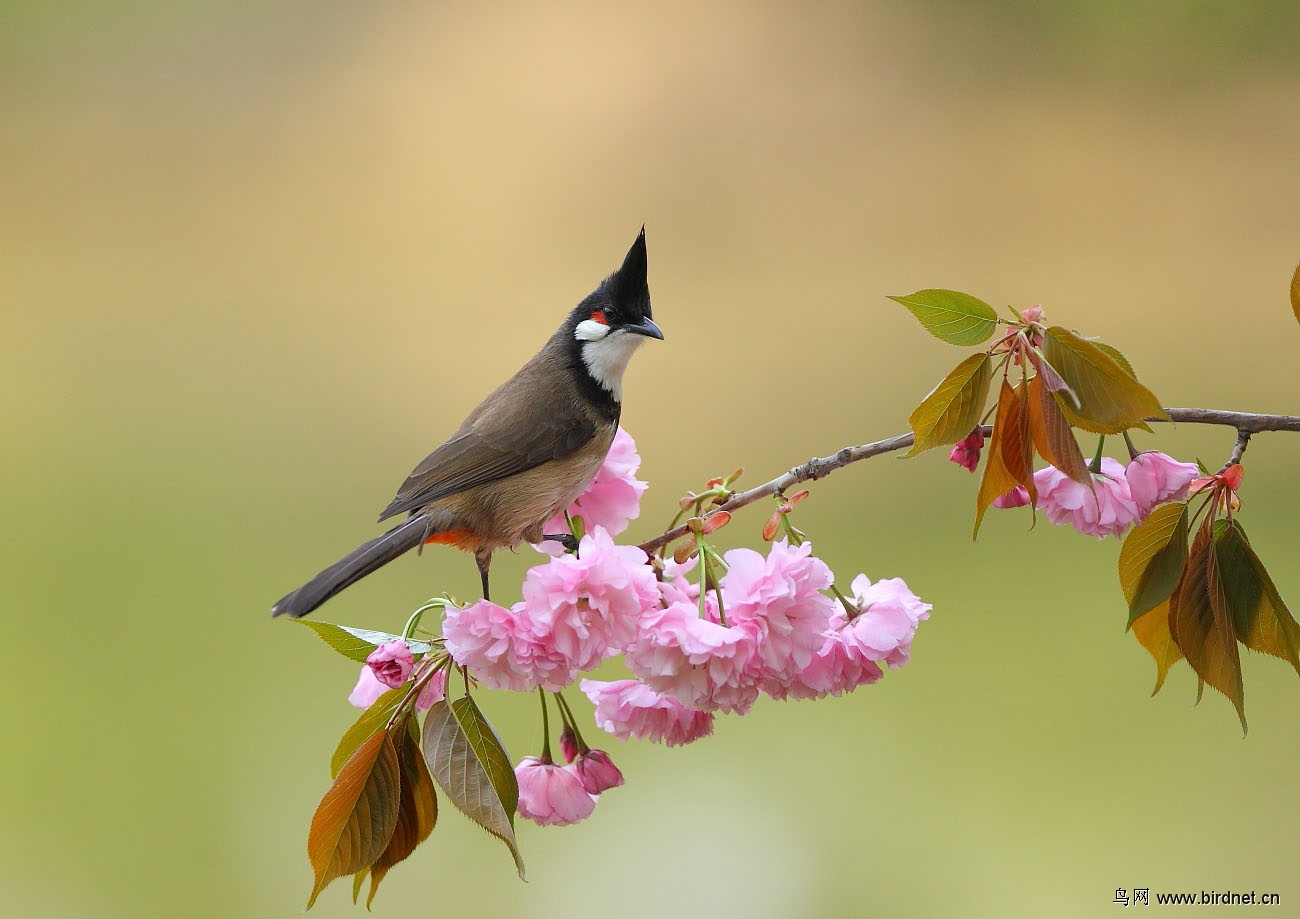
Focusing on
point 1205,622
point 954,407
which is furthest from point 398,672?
point 1205,622

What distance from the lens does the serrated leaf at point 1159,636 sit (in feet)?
2.21

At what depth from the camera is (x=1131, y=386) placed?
21.7 inches

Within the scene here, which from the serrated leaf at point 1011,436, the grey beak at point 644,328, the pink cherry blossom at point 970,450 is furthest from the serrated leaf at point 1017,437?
the grey beak at point 644,328

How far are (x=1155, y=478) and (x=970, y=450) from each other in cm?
11

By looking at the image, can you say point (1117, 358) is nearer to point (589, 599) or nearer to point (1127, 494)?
point (1127, 494)

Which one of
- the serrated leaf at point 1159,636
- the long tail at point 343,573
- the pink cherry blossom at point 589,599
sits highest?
the long tail at point 343,573

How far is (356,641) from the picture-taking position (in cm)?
67

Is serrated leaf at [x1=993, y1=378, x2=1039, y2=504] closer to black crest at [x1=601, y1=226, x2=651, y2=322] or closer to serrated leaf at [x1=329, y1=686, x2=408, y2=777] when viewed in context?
serrated leaf at [x1=329, y1=686, x2=408, y2=777]

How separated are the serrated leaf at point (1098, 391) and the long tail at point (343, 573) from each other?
0.46 m

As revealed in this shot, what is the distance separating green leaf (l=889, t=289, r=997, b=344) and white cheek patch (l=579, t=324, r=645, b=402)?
0.49m

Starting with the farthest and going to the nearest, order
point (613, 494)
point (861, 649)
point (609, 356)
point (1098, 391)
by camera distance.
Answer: point (609, 356) → point (613, 494) → point (861, 649) → point (1098, 391)

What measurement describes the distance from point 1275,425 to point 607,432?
22.0 inches

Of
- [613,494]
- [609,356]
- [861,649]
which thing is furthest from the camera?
[609,356]

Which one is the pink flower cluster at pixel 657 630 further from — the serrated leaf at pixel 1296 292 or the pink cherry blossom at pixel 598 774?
the serrated leaf at pixel 1296 292
